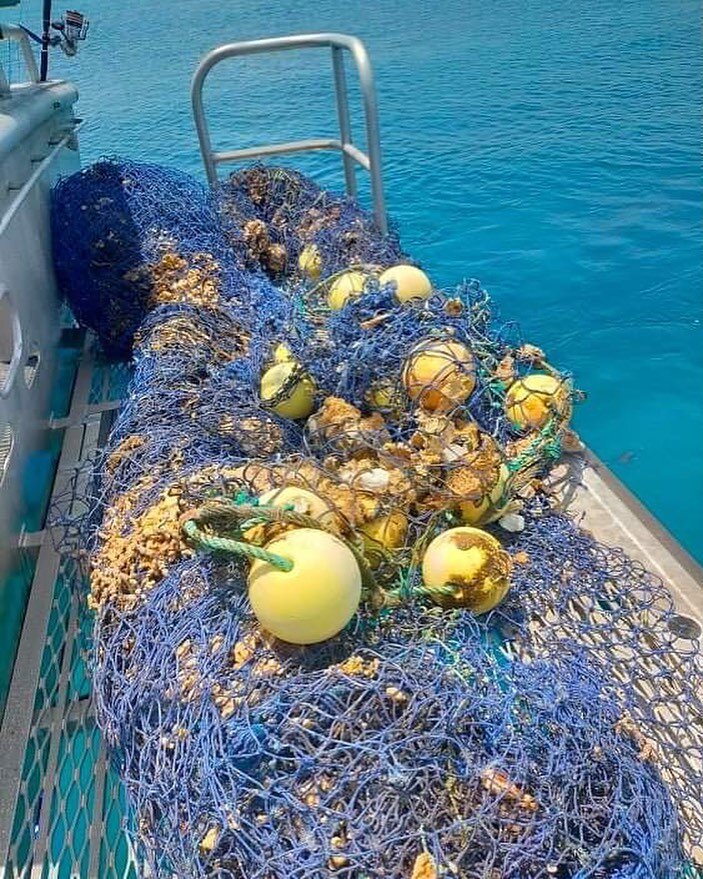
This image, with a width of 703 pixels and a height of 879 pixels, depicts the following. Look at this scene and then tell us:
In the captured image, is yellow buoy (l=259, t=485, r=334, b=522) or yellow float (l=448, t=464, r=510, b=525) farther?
yellow float (l=448, t=464, r=510, b=525)

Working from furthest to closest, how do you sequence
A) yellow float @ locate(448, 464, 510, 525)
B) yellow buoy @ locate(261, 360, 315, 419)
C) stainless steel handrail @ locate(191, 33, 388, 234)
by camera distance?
stainless steel handrail @ locate(191, 33, 388, 234) → yellow buoy @ locate(261, 360, 315, 419) → yellow float @ locate(448, 464, 510, 525)

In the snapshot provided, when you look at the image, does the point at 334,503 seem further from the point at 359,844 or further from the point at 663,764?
the point at 663,764

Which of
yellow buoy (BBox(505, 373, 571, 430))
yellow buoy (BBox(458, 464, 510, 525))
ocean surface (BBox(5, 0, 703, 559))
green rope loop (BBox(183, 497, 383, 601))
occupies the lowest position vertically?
ocean surface (BBox(5, 0, 703, 559))

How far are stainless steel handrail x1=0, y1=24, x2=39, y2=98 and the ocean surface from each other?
3254 millimetres

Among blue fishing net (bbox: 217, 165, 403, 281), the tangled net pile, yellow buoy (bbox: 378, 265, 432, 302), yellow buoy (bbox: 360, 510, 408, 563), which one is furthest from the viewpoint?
blue fishing net (bbox: 217, 165, 403, 281)

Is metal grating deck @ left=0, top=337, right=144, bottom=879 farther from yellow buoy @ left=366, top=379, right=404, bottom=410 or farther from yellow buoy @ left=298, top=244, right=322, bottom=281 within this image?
yellow buoy @ left=298, top=244, right=322, bottom=281

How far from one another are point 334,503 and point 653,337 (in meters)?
3.96

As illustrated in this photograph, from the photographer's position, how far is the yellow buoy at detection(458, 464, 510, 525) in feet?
7.20

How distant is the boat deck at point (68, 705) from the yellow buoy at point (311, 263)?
1444 mm

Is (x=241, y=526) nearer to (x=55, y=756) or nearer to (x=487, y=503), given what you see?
(x=487, y=503)

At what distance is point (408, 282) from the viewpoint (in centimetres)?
296

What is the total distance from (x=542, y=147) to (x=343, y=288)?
21.2 feet

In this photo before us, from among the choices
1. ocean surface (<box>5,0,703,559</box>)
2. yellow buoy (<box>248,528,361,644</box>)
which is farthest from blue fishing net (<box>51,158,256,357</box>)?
ocean surface (<box>5,0,703,559</box>)

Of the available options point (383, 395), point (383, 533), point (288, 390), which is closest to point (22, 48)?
point (288, 390)
